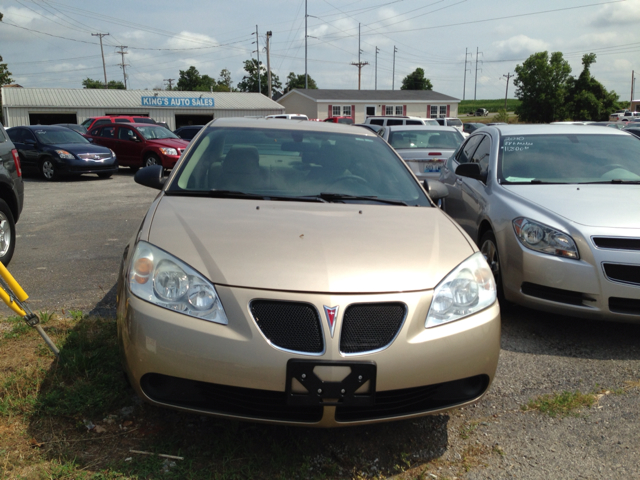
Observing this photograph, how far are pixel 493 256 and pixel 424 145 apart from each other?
7.19 metres

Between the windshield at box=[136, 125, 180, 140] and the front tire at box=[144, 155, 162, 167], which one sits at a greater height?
the windshield at box=[136, 125, 180, 140]

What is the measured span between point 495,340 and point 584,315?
5.84 ft

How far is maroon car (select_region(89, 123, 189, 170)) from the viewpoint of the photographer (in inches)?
659

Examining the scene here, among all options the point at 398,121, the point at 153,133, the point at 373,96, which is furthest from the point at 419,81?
Result: the point at 153,133

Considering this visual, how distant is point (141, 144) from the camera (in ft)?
56.9

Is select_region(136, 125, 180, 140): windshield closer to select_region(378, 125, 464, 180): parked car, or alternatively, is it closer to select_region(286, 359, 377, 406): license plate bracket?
select_region(378, 125, 464, 180): parked car

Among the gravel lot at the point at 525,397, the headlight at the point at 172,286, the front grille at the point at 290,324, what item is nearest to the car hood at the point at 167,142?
the gravel lot at the point at 525,397

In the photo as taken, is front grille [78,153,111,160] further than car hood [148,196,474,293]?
Yes

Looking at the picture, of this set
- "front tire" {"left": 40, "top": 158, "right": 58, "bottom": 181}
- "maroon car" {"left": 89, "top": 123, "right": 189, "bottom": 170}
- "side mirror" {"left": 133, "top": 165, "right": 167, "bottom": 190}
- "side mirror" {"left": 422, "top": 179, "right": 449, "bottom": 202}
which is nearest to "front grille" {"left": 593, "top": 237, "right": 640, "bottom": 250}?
"side mirror" {"left": 422, "top": 179, "right": 449, "bottom": 202}

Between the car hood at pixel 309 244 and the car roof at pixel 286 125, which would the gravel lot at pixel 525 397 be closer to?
the car hood at pixel 309 244

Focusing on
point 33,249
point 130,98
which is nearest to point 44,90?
point 130,98

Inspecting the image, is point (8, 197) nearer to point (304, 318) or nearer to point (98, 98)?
point (304, 318)

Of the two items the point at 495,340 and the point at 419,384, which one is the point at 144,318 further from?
the point at 495,340

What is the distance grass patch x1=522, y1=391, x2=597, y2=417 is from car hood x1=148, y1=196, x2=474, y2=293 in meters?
1.07
